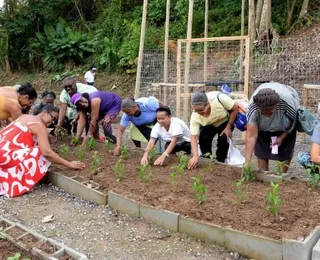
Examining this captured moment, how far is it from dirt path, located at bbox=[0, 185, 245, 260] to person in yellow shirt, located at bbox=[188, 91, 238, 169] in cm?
129

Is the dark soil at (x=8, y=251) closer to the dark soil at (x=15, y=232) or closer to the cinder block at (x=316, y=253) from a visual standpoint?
the dark soil at (x=15, y=232)

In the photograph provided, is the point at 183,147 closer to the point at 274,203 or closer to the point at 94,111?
the point at 94,111

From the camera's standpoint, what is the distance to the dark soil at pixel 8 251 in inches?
129

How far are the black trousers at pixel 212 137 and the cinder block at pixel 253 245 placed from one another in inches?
86.0

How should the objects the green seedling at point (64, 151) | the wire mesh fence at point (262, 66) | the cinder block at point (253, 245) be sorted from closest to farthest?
the cinder block at point (253, 245), the green seedling at point (64, 151), the wire mesh fence at point (262, 66)

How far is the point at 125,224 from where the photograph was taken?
13.0 feet

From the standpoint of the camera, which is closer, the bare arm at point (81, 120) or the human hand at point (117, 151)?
the human hand at point (117, 151)

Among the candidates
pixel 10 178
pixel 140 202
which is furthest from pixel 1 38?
pixel 140 202

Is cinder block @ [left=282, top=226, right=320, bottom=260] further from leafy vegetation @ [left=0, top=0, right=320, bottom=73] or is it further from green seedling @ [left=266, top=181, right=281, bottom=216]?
leafy vegetation @ [left=0, top=0, right=320, bottom=73]

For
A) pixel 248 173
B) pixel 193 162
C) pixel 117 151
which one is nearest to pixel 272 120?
pixel 248 173

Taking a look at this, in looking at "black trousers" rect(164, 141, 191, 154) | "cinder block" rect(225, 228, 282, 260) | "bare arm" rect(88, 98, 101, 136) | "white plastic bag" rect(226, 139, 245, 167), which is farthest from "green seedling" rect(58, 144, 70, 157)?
"cinder block" rect(225, 228, 282, 260)

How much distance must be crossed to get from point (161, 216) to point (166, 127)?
67.4 inches

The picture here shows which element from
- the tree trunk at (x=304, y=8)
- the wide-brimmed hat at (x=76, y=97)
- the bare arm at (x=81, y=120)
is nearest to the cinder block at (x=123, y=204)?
the wide-brimmed hat at (x=76, y=97)

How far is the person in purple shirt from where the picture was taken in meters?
5.97
